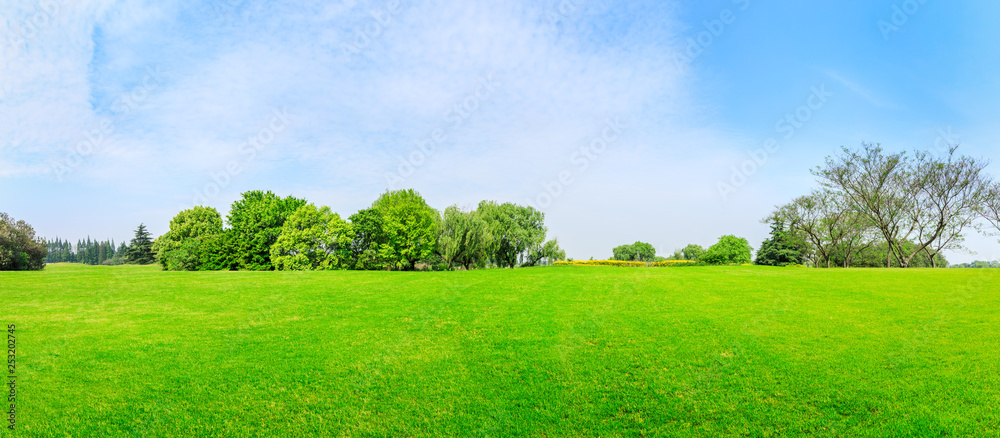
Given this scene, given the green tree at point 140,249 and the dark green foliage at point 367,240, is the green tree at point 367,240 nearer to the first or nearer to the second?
the dark green foliage at point 367,240

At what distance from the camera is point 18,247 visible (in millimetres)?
34656

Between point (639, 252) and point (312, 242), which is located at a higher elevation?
point (312, 242)

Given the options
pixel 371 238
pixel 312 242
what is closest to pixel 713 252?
pixel 371 238

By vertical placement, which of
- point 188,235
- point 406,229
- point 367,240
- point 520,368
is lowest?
point 520,368

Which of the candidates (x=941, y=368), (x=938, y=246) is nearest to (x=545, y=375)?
(x=941, y=368)

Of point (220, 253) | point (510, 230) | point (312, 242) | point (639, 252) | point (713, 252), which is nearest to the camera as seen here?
point (312, 242)

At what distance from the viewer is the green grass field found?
556cm

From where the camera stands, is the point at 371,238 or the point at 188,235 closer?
the point at 371,238

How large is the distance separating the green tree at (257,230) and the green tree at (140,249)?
3785 centimetres

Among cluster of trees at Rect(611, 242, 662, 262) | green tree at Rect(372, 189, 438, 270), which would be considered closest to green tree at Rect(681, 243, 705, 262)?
cluster of trees at Rect(611, 242, 662, 262)

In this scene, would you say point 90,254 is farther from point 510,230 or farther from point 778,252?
point 778,252

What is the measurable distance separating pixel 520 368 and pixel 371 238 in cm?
3518

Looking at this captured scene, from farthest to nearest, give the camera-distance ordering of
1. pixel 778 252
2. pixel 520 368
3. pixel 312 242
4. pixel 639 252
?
pixel 639 252, pixel 778 252, pixel 312 242, pixel 520 368

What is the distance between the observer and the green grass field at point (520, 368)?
18.2ft
